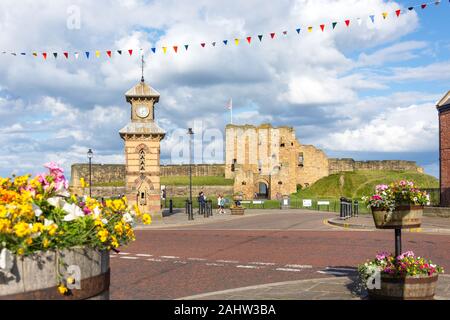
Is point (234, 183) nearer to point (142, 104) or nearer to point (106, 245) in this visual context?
point (142, 104)

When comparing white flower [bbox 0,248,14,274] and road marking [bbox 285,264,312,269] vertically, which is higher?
white flower [bbox 0,248,14,274]

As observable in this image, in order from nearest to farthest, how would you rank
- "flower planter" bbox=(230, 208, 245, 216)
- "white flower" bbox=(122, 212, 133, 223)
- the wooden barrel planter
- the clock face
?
the wooden barrel planter, "white flower" bbox=(122, 212, 133, 223), the clock face, "flower planter" bbox=(230, 208, 245, 216)

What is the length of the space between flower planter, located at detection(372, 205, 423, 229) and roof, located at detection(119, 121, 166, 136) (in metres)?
23.2

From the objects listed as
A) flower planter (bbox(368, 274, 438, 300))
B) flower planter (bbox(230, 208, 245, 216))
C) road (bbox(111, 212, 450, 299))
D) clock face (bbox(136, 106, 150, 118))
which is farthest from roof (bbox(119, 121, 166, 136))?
flower planter (bbox(368, 274, 438, 300))

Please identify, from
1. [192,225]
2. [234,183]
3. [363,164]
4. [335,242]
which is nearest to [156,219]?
[192,225]

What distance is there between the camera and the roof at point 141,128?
29.9 metres

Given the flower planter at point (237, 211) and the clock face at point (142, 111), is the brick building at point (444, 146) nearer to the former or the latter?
the flower planter at point (237, 211)

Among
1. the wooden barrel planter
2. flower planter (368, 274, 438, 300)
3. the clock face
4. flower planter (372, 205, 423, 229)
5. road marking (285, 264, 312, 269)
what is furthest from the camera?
the clock face

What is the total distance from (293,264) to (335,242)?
5.25 metres

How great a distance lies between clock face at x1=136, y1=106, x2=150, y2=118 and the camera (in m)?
30.4

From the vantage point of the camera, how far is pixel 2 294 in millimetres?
3492

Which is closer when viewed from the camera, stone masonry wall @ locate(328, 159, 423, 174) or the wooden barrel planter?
the wooden barrel planter

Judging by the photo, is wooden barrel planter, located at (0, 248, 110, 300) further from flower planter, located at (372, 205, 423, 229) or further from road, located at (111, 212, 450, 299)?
flower planter, located at (372, 205, 423, 229)
